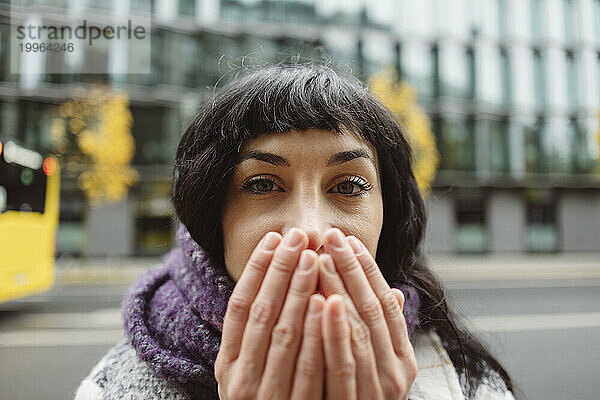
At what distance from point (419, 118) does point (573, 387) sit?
955 cm

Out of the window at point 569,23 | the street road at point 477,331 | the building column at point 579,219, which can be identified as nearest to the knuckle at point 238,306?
the street road at point 477,331

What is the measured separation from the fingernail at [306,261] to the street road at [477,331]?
0.77m

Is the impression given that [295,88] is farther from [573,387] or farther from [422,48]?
[422,48]

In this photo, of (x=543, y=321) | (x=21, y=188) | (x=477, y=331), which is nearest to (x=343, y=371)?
(x=477, y=331)

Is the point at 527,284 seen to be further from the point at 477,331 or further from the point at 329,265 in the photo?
the point at 329,265

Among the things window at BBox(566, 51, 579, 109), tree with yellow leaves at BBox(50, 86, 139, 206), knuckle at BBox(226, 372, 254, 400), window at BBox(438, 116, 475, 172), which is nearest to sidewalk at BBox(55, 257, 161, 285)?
tree with yellow leaves at BBox(50, 86, 139, 206)

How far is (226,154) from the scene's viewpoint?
38.7 inches

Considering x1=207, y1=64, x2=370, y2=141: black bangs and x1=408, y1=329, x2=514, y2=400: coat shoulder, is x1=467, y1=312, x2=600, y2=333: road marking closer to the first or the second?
x1=408, y1=329, x2=514, y2=400: coat shoulder

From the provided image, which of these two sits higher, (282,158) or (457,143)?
(457,143)

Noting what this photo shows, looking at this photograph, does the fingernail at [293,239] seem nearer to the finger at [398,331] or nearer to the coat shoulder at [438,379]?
the finger at [398,331]

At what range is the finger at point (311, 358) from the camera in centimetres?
69

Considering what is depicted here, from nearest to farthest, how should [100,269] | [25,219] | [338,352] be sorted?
1. [338,352]
2. [25,219]
3. [100,269]

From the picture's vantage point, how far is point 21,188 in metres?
4.52

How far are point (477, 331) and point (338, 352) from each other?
0.80 metres
